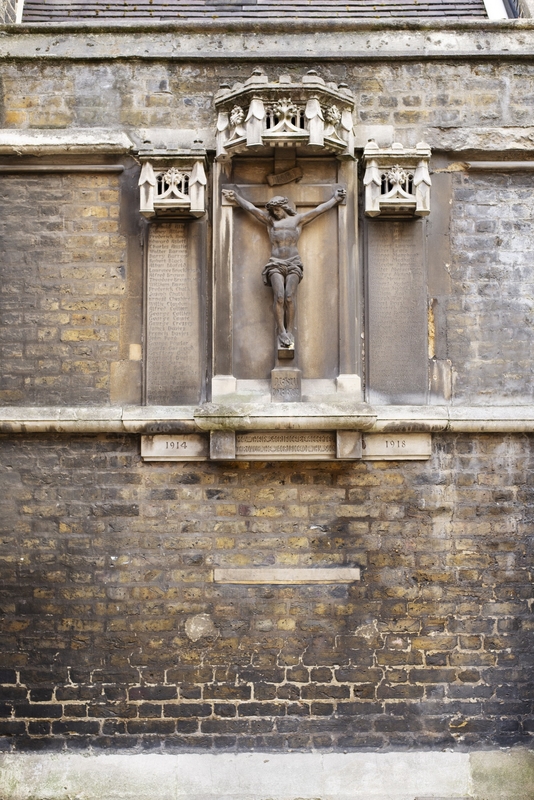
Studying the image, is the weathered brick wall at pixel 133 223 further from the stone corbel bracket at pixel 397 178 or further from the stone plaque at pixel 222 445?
the stone plaque at pixel 222 445

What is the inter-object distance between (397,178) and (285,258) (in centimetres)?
110

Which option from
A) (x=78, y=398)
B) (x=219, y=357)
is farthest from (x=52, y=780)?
(x=219, y=357)

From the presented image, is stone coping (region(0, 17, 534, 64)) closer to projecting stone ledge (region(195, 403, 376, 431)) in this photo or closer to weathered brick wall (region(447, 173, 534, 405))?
weathered brick wall (region(447, 173, 534, 405))

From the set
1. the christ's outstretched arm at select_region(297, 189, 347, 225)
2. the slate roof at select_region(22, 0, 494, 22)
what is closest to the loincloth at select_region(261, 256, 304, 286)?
the christ's outstretched arm at select_region(297, 189, 347, 225)

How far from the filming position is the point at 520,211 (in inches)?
244

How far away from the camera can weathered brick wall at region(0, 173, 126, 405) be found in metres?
6.11

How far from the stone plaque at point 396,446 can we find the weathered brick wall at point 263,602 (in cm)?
10

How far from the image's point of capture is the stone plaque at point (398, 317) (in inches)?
239

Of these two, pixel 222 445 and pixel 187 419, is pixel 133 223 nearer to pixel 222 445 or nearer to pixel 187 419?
pixel 187 419

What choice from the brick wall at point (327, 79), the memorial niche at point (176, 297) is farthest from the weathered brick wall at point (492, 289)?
the memorial niche at point (176, 297)

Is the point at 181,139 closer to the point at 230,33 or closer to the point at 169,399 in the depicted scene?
the point at 230,33

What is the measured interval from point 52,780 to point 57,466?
238 centimetres

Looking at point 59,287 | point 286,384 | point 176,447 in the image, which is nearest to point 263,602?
point 176,447

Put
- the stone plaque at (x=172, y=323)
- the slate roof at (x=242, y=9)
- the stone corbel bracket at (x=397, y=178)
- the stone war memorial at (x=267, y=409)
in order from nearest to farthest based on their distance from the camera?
the stone war memorial at (x=267, y=409) < the stone corbel bracket at (x=397, y=178) < the stone plaque at (x=172, y=323) < the slate roof at (x=242, y=9)
